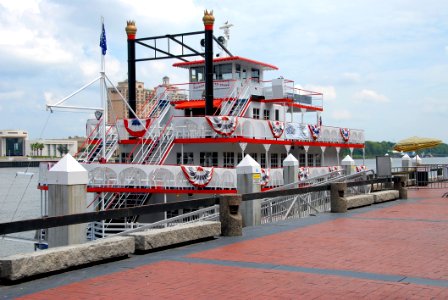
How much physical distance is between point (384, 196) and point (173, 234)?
463 inches

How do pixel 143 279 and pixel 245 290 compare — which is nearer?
pixel 245 290

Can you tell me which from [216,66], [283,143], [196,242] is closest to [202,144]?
[283,143]

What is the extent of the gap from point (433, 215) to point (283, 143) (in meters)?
12.4

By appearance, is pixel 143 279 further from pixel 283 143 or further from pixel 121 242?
pixel 283 143

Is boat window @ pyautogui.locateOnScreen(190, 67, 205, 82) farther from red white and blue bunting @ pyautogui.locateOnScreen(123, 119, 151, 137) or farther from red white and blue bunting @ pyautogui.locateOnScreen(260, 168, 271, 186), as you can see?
red white and blue bunting @ pyautogui.locateOnScreen(260, 168, 271, 186)

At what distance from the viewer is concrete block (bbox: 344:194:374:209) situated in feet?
58.0

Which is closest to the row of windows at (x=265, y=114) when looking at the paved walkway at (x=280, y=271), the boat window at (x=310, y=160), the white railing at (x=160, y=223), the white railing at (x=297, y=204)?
the boat window at (x=310, y=160)

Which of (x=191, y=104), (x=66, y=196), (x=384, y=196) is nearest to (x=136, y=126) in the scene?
(x=191, y=104)

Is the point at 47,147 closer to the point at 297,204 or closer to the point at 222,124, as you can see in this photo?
the point at 222,124

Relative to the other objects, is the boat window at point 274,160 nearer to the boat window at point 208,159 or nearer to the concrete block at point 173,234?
the boat window at point 208,159

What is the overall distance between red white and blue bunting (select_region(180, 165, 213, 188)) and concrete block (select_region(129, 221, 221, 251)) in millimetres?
11085

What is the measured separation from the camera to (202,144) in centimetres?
2664

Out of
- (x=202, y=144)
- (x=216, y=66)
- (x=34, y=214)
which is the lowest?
(x=34, y=214)

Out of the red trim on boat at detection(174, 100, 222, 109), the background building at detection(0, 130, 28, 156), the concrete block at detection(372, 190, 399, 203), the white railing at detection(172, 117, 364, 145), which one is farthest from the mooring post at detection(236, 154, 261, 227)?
the background building at detection(0, 130, 28, 156)
